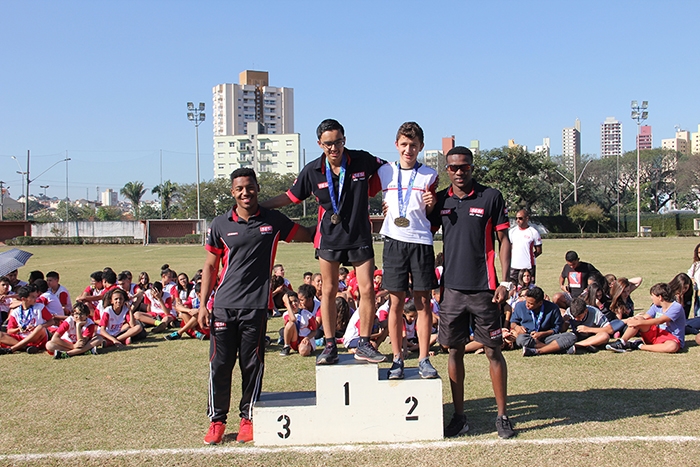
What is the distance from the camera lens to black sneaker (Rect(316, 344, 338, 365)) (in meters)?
5.54

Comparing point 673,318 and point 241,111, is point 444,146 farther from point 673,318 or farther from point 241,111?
point 673,318

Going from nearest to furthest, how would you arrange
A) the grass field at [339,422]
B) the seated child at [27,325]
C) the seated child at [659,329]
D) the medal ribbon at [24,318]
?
the grass field at [339,422], the seated child at [659,329], the seated child at [27,325], the medal ribbon at [24,318]

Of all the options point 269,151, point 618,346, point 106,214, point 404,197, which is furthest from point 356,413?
point 269,151

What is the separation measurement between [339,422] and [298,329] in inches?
164

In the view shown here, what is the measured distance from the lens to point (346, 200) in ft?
18.6

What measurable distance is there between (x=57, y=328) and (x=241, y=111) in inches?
6534

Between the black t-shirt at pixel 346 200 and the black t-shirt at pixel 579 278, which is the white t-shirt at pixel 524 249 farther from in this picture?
the black t-shirt at pixel 346 200

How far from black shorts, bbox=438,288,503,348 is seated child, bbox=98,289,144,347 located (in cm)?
666

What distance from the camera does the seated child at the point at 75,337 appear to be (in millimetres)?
9609

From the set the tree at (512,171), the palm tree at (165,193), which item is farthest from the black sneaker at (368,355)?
the palm tree at (165,193)

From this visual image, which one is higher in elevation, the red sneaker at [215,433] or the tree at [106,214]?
the tree at [106,214]

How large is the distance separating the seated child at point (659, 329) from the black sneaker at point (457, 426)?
445 centimetres

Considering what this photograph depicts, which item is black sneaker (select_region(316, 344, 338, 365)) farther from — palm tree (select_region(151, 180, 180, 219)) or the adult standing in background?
palm tree (select_region(151, 180, 180, 219))

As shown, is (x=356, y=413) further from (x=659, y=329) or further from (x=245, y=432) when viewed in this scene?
(x=659, y=329)
